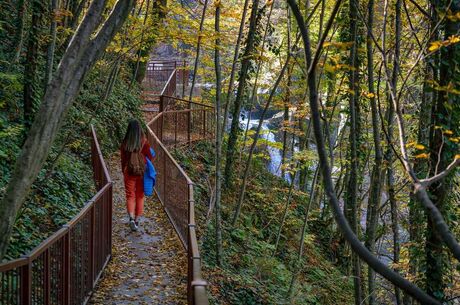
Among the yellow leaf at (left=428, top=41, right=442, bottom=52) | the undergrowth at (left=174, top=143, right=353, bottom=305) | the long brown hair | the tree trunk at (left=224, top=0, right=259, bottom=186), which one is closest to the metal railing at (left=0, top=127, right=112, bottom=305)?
the long brown hair

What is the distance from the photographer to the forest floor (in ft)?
21.0

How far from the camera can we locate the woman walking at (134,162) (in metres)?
8.16

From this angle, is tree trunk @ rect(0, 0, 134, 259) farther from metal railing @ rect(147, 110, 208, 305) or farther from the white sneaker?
the white sneaker

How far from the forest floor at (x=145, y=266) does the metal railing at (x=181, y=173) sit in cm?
31

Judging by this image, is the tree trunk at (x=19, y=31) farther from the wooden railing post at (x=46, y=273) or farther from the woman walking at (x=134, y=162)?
the wooden railing post at (x=46, y=273)

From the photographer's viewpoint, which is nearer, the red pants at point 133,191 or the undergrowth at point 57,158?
the undergrowth at point 57,158

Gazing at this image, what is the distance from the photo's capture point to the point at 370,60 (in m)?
8.98

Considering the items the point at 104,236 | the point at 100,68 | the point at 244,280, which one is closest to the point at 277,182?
the point at 100,68

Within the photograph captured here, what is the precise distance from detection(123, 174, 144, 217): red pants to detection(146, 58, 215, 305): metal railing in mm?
729

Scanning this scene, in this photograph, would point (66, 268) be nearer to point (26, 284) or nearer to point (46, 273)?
point (46, 273)

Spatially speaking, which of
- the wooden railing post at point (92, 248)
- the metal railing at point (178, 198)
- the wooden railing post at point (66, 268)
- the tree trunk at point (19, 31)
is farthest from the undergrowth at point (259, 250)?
the tree trunk at point (19, 31)

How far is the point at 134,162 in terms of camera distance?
8172 mm

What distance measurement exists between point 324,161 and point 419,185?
53 centimetres

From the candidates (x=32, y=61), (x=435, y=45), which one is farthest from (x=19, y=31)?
(x=435, y=45)
